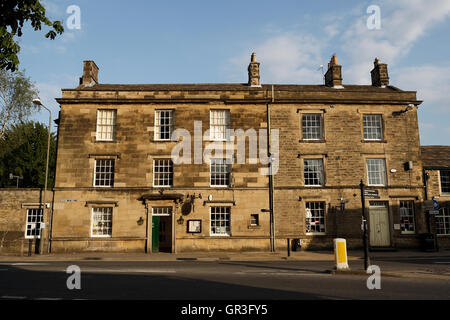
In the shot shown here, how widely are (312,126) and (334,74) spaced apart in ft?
18.0

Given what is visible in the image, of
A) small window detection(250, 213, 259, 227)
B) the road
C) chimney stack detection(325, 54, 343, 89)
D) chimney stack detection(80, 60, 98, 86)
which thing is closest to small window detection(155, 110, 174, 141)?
chimney stack detection(80, 60, 98, 86)

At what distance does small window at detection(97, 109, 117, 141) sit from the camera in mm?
22594

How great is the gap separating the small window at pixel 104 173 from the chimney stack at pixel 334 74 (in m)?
17.5

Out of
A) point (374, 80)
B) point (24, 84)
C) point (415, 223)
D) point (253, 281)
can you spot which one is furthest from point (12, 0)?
point (24, 84)

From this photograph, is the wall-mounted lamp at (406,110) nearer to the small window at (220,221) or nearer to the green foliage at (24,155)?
the small window at (220,221)

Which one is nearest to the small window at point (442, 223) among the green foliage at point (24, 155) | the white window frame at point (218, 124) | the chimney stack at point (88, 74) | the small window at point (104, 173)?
the white window frame at point (218, 124)

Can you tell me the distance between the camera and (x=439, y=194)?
23.1 metres

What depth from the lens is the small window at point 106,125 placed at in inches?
890

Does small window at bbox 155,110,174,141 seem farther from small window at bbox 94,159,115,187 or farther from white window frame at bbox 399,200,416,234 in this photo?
white window frame at bbox 399,200,416,234

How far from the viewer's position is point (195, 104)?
22859 mm

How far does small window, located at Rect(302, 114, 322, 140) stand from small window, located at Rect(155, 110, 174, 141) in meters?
9.29

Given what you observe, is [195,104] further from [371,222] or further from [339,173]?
[371,222]

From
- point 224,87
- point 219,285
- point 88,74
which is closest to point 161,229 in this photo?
point 224,87

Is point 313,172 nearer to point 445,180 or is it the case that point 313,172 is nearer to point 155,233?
point 445,180
